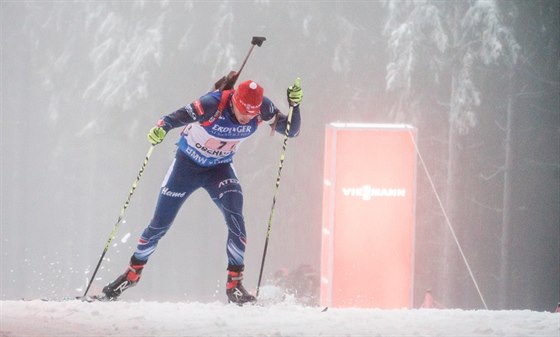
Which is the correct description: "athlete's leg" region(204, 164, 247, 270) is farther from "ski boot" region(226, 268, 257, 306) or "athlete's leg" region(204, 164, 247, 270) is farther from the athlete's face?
the athlete's face

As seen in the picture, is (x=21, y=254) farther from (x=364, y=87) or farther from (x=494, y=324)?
(x=494, y=324)

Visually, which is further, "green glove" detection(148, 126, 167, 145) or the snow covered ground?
"green glove" detection(148, 126, 167, 145)

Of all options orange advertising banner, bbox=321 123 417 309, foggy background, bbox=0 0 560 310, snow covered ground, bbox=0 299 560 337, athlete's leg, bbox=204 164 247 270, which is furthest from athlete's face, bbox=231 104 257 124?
foggy background, bbox=0 0 560 310

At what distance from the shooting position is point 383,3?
10984mm

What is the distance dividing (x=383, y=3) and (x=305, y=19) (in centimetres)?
125

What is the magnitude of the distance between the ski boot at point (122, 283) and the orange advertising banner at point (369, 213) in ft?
10.2

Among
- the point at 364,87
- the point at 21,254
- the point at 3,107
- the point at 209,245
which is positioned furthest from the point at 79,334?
the point at 21,254

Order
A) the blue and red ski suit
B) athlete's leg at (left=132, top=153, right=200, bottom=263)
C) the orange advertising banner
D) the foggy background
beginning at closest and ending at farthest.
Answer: the blue and red ski suit < athlete's leg at (left=132, top=153, right=200, bottom=263) < the orange advertising banner < the foggy background

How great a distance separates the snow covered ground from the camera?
2.74 m

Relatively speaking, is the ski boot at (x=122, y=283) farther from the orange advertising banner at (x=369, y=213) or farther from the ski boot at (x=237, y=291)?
the orange advertising banner at (x=369, y=213)

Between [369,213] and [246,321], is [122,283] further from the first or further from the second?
[369,213]

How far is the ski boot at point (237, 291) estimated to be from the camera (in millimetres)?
3820

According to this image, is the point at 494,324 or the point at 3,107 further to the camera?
the point at 3,107

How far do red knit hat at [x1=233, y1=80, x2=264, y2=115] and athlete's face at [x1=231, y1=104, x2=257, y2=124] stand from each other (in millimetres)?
23
